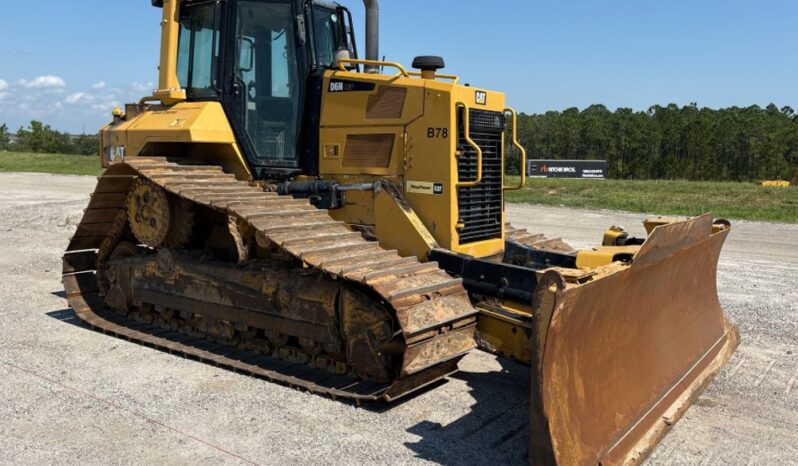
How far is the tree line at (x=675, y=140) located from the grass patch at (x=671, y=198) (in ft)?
84.2

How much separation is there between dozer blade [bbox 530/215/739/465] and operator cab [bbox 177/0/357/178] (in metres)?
3.59

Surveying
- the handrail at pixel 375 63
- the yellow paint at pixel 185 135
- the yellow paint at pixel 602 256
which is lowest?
the yellow paint at pixel 602 256

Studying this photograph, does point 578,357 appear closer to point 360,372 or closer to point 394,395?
point 394,395

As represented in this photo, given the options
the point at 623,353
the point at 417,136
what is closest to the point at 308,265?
the point at 417,136

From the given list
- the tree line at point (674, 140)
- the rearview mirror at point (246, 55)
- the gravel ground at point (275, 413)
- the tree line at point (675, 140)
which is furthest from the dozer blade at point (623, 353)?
the tree line at point (675, 140)

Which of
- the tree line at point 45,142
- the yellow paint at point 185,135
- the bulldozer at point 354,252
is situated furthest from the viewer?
the tree line at point 45,142

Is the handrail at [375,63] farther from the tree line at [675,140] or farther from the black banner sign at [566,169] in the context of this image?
the tree line at [675,140]

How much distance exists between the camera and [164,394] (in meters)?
5.63

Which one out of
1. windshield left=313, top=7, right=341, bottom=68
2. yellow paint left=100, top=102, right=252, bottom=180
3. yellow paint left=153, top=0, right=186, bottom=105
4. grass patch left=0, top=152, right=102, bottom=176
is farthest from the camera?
grass patch left=0, top=152, right=102, bottom=176

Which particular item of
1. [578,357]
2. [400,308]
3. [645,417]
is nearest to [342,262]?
[400,308]

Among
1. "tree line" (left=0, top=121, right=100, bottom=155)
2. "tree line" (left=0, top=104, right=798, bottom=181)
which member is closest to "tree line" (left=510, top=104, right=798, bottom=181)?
"tree line" (left=0, top=104, right=798, bottom=181)

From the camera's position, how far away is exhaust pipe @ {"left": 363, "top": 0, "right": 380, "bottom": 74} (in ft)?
26.6

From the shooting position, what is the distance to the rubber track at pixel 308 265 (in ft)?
17.4

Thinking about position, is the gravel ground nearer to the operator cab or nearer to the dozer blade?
the dozer blade
